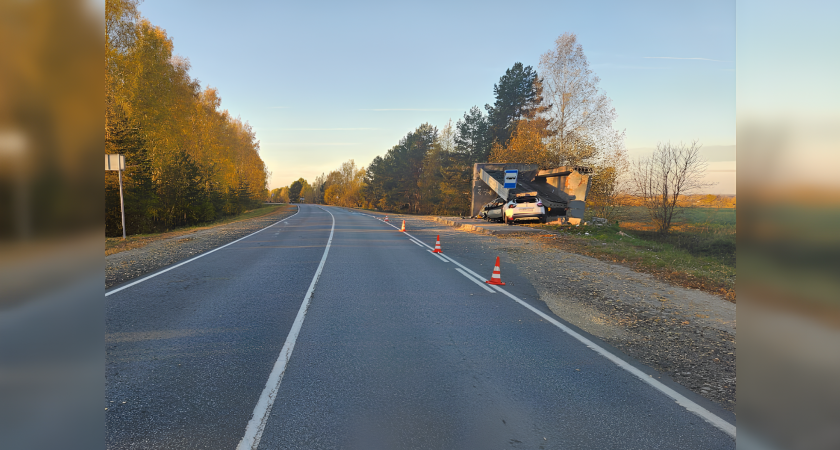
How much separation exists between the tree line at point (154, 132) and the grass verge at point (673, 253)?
21133mm

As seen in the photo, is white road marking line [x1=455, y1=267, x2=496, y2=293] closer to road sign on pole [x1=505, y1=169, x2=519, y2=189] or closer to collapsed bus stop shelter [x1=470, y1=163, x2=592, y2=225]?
collapsed bus stop shelter [x1=470, y1=163, x2=592, y2=225]

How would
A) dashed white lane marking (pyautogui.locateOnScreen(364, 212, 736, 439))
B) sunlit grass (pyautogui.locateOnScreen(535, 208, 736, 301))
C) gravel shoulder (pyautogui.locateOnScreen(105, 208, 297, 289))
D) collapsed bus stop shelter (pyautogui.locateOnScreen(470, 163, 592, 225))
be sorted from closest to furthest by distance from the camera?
dashed white lane marking (pyautogui.locateOnScreen(364, 212, 736, 439))
gravel shoulder (pyautogui.locateOnScreen(105, 208, 297, 289))
sunlit grass (pyautogui.locateOnScreen(535, 208, 736, 301))
collapsed bus stop shelter (pyautogui.locateOnScreen(470, 163, 592, 225))

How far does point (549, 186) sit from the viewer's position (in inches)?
1209

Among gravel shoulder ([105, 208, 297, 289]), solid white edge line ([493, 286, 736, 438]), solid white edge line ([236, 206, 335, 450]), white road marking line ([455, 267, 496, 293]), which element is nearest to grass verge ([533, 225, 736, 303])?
solid white edge line ([493, 286, 736, 438])

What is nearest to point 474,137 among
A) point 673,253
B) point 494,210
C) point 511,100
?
point 511,100

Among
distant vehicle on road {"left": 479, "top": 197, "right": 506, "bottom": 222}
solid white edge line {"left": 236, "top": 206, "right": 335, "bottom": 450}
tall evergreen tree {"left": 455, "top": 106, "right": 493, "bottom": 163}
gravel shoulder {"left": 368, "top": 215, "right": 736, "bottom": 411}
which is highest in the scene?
tall evergreen tree {"left": 455, "top": 106, "right": 493, "bottom": 163}

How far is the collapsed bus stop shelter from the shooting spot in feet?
86.2

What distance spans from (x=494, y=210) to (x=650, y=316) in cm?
2432

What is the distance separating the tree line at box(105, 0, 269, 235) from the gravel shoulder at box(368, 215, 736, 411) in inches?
783

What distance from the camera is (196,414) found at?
12.3 ft

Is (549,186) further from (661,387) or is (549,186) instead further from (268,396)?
(268,396)

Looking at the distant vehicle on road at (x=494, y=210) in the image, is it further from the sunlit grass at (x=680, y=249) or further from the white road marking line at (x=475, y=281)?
the white road marking line at (x=475, y=281)
